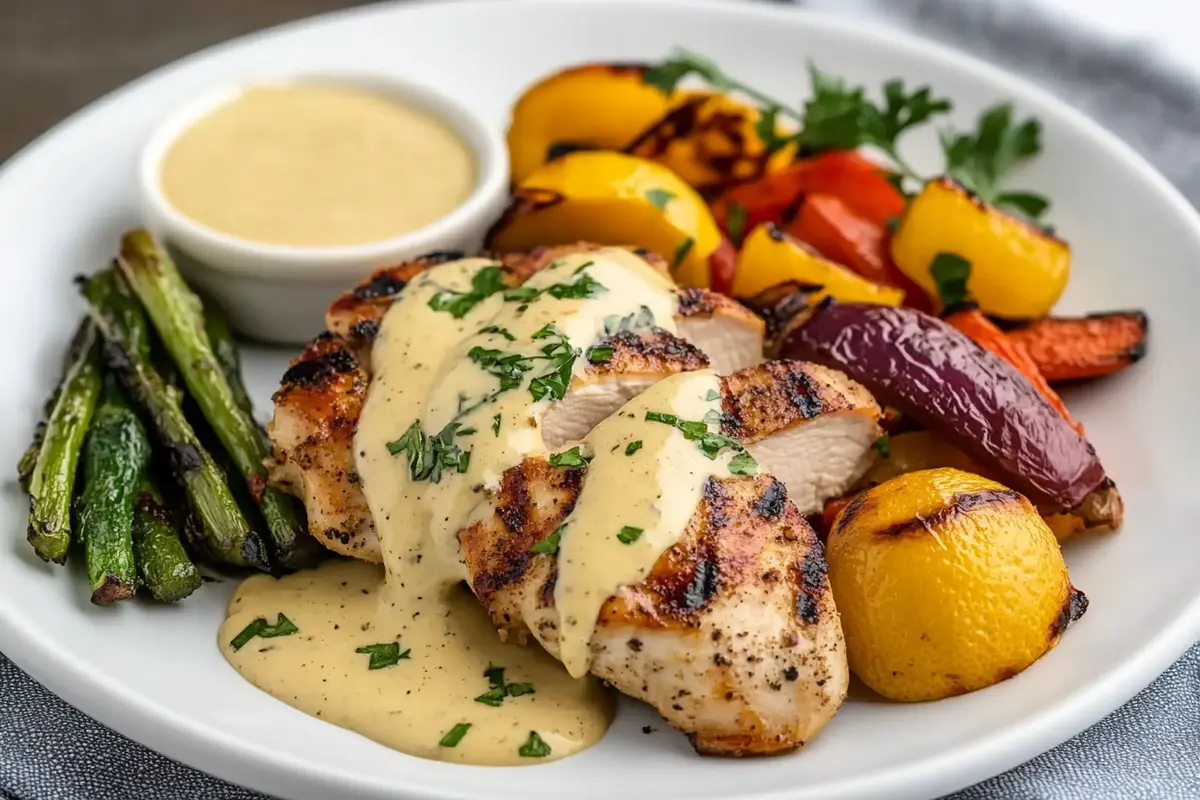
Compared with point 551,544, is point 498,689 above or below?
below

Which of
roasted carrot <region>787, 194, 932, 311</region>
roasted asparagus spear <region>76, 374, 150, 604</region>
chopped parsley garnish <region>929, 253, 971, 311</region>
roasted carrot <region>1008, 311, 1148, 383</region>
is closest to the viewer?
roasted asparagus spear <region>76, 374, 150, 604</region>

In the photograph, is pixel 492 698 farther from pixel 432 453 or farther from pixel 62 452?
pixel 62 452

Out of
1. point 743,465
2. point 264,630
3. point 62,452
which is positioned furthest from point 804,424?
point 62,452

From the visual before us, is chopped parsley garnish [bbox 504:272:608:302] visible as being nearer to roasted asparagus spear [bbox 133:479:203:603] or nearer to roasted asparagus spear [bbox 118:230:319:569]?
roasted asparagus spear [bbox 118:230:319:569]

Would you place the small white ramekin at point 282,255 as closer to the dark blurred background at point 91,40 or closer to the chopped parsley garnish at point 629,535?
the chopped parsley garnish at point 629,535

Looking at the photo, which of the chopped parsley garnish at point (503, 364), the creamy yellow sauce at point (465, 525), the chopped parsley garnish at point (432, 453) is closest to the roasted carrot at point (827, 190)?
the creamy yellow sauce at point (465, 525)

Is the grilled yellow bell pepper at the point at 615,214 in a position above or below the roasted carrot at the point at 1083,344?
below

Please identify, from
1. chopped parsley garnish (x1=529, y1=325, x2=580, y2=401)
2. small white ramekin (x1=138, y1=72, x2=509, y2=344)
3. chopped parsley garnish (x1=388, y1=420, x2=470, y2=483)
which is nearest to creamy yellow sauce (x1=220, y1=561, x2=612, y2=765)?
chopped parsley garnish (x1=388, y1=420, x2=470, y2=483)
